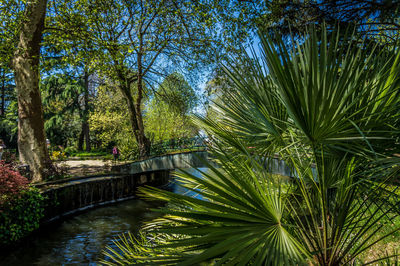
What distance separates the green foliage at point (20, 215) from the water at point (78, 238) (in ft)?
1.32

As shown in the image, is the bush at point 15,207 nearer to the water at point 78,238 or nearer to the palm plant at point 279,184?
the water at point 78,238

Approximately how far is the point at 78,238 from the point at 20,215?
1.98m

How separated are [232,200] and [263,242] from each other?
0.34 metres

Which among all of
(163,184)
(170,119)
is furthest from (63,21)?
(170,119)

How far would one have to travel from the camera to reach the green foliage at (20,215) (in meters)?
7.34

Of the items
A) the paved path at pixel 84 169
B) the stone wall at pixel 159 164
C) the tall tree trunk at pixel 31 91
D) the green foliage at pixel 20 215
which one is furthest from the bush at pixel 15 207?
the stone wall at pixel 159 164

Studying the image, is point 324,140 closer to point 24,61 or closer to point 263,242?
point 263,242

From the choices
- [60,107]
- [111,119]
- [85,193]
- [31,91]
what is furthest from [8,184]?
[60,107]

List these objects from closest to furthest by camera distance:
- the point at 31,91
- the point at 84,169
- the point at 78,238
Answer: the point at 78,238 → the point at 31,91 → the point at 84,169

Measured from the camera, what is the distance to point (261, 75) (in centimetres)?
258

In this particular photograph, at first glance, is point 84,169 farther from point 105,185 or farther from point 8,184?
point 8,184

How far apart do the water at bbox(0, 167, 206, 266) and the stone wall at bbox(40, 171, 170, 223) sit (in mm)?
542

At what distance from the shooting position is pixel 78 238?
8750 millimetres

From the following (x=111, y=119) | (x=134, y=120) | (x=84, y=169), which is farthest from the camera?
(x=111, y=119)
